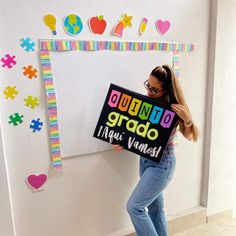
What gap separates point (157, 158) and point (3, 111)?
33.5 inches

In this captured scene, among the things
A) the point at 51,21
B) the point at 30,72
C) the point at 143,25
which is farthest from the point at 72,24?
the point at 143,25

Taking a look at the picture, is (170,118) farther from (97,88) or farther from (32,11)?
(32,11)

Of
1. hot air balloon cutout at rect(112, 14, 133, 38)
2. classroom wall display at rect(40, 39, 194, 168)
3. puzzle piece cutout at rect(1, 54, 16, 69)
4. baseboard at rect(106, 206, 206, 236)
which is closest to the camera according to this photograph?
puzzle piece cutout at rect(1, 54, 16, 69)

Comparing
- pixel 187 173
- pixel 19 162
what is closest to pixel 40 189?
pixel 19 162

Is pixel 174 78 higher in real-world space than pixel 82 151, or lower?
higher

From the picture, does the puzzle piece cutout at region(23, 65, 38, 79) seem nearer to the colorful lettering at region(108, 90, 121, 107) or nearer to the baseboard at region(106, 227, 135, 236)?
the colorful lettering at region(108, 90, 121, 107)

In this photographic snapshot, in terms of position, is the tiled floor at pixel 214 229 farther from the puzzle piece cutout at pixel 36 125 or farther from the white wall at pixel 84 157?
the puzzle piece cutout at pixel 36 125

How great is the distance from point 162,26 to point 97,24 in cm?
45

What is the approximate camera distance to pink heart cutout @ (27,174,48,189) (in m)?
1.50

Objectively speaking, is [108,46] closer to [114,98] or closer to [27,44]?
[114,98]

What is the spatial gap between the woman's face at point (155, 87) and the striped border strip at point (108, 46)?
288 mm

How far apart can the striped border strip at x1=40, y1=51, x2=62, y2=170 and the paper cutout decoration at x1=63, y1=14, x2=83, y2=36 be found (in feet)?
0.57

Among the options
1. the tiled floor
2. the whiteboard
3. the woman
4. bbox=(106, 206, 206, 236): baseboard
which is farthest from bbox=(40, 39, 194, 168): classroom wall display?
the tiled floor

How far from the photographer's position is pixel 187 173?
204cm
